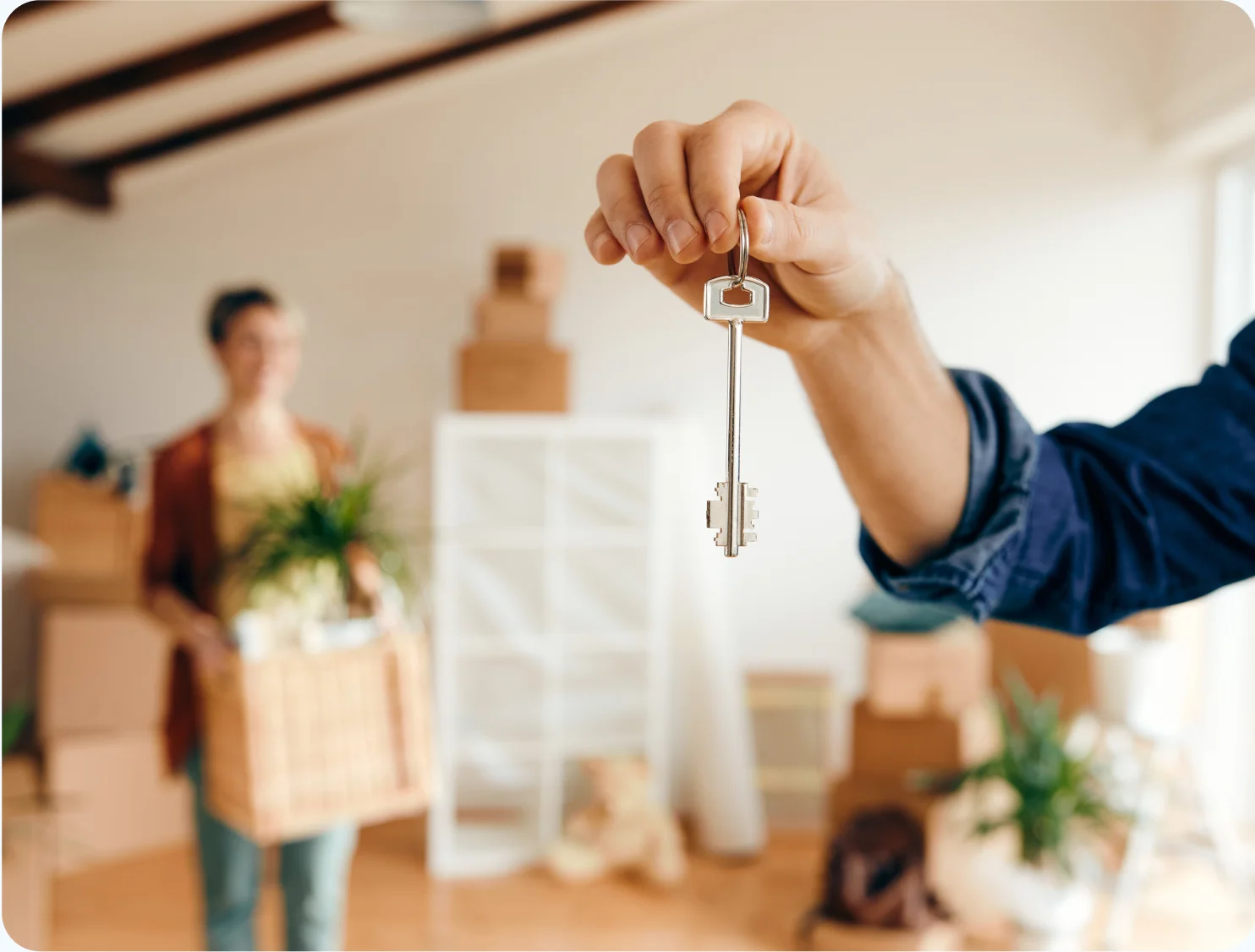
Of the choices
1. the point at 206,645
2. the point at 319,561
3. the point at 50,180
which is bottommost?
the point at 206,645

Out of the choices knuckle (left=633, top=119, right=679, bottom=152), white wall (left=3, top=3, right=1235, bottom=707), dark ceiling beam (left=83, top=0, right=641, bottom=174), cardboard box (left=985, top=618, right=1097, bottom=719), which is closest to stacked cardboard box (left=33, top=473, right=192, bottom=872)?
white wall (left=3, top=3, right=1235, bottom=707)

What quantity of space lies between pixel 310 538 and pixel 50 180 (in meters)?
1.84

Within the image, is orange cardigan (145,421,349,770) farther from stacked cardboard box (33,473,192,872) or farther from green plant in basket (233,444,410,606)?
stacked cardboard box (33,473,192,872)

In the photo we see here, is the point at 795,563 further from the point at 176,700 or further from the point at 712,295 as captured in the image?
the point at 712,295

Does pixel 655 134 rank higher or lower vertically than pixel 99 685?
higher

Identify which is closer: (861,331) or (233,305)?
(861,331)

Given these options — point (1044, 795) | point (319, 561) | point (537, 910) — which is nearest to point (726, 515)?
point (319, 561)

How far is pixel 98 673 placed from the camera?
2.89 m

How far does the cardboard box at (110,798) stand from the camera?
2.70 meters

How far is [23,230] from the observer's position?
3.17 meters

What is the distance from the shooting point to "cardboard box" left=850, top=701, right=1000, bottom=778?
227 centimetres

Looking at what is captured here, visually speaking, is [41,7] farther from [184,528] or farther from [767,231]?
[767,231]

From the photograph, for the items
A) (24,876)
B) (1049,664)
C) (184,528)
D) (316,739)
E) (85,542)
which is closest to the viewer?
(316,739)

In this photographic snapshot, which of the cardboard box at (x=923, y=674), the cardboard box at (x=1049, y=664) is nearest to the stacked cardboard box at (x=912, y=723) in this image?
the cardboard box at (x=923, y=674)
